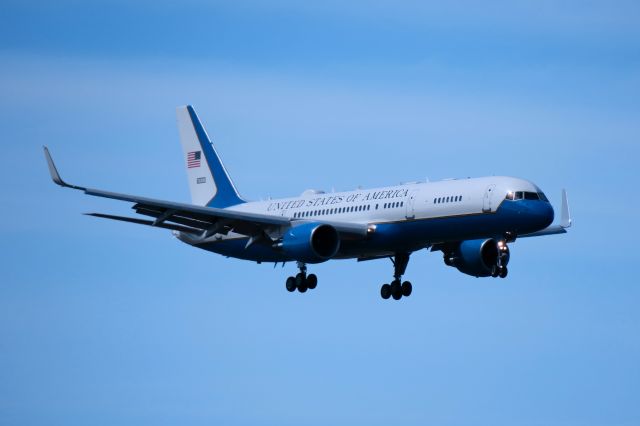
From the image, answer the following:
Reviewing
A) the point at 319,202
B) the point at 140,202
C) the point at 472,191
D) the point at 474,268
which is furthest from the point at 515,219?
the point at 140,202

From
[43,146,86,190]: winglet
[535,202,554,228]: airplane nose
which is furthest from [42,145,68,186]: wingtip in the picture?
[535,202,554,228]: airplane nose

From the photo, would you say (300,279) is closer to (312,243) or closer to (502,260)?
(312,243)

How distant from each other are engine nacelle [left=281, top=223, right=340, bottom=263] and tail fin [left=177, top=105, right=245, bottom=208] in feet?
41.7

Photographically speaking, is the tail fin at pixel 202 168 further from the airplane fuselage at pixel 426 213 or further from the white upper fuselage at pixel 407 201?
the airplane fuselage at pixel 426 213

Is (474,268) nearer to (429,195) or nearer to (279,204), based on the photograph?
(429,195)

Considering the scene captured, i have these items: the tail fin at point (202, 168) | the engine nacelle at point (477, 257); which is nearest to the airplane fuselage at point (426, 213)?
the engine nacelle at point (477, 257)

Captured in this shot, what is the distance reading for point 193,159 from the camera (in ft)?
283

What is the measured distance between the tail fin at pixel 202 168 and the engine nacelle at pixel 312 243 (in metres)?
12.7

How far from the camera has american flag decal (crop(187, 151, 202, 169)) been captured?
8594 cm

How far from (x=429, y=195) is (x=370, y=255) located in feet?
20.1

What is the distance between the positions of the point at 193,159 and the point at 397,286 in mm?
16715

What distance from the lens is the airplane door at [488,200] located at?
6743 centimetres

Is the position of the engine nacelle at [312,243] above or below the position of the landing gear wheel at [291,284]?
above

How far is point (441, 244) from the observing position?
245 feet
